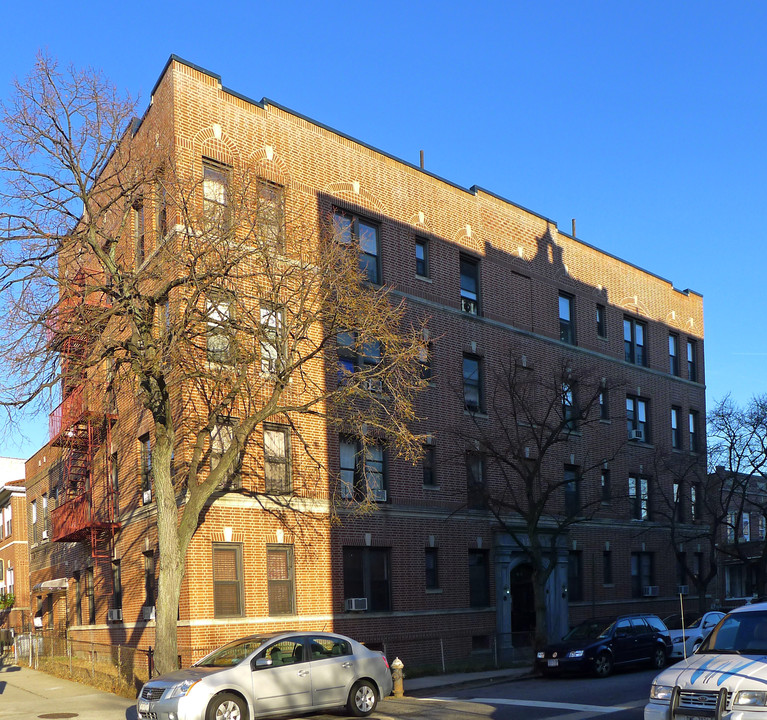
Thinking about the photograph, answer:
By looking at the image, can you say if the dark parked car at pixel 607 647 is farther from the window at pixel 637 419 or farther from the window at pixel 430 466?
the window at pixel 637 419

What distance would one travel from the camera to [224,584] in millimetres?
23531

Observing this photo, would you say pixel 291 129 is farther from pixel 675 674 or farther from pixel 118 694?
pixel 675 674

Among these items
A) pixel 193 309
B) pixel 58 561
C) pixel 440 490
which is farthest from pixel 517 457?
pixel 58 561

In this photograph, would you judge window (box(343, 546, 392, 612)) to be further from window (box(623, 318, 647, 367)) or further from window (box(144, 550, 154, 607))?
window (box(623, 318, 647, 367))

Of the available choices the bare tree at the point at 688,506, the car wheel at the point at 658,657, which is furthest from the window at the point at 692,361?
the car wheel at the point at 658,657

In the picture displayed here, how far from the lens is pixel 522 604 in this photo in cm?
3203

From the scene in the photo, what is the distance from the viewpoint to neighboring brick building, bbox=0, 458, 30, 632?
146 ft

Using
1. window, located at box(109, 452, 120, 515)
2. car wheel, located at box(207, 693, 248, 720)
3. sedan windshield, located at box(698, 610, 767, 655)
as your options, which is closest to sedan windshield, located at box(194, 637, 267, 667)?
car wheel, located at box(207, 693, 248, 720)

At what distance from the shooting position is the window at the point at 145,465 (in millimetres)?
25564

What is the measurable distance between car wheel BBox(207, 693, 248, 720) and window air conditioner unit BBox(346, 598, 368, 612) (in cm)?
1028

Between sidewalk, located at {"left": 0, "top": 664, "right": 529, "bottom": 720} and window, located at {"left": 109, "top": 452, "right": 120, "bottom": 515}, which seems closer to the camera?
sidewalk, located at {"left": 0, "top": 664, "right": 529, "bottom": 720}

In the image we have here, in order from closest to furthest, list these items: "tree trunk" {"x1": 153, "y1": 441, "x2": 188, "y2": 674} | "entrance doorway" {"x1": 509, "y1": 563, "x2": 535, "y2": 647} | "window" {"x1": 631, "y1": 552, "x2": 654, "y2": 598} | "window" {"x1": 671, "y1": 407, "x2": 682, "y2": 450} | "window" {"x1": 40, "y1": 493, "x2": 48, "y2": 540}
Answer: "tree trunk" {"x1": 153, "y1": 441, "x2": 188, "y2": 674}
"entrance doorway" {"x1": 509, "y1": 563, "x2": 535, "y2": 647}
"window" {"x1": 40, "y1": 493, "x2": 48, "y2": 540}
"window" {"x1": 631, "y1": 552, "x2": 654, "y2": 598}
"window" {"x1": 671, "y1": 407, "x2": 682, "y2": 450}

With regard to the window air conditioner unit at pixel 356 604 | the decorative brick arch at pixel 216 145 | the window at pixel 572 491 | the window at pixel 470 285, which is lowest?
the window air conditioner unit at pixel 356 604

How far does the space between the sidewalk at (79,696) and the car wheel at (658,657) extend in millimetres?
3342
